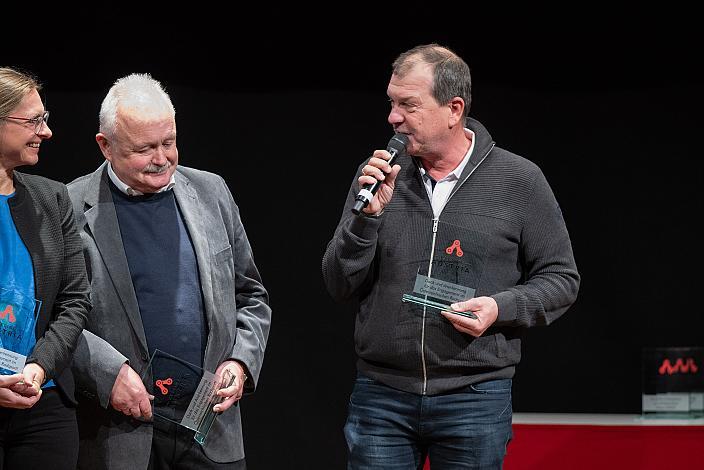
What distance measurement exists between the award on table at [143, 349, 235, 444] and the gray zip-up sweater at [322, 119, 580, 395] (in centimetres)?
39

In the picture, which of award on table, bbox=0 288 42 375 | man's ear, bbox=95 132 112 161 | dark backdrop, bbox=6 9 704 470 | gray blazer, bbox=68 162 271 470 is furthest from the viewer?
dark backdrop, bbox=6 9 704 470

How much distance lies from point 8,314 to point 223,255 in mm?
540

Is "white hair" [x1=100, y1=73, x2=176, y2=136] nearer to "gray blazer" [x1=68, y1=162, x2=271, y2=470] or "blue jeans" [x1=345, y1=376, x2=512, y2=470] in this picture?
"gray blazer" [x1=68, y1=162, x2=271, y2=470]

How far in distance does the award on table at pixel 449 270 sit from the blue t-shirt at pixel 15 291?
2.76ft

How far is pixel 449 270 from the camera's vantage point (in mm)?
2314

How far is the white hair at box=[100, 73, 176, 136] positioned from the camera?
7.55ft

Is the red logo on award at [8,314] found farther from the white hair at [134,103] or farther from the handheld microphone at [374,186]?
the handheld microphone at [374,186]

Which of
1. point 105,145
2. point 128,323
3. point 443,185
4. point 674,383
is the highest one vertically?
point 105,145

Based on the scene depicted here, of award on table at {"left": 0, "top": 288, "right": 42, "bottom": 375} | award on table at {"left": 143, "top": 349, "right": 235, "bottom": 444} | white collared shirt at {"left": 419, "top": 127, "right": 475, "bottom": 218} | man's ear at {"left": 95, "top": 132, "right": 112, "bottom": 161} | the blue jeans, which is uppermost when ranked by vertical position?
man's ear at {"left": 95, "top": 132, "right": 112, "bottom": 161}

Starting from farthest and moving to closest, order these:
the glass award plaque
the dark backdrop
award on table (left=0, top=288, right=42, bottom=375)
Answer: the dark backdrop
the glass award plaque
award on table (left=0, top=288, right=42, bottom=375)

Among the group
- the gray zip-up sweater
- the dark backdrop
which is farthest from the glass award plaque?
the gray zip-up sweater

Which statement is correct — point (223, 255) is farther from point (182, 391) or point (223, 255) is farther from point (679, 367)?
point (679, 367)

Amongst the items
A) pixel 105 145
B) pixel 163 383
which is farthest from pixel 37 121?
pixel 163 383

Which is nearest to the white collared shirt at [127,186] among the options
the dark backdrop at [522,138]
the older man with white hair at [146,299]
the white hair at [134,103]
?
the older man with white hair at [146,299]
